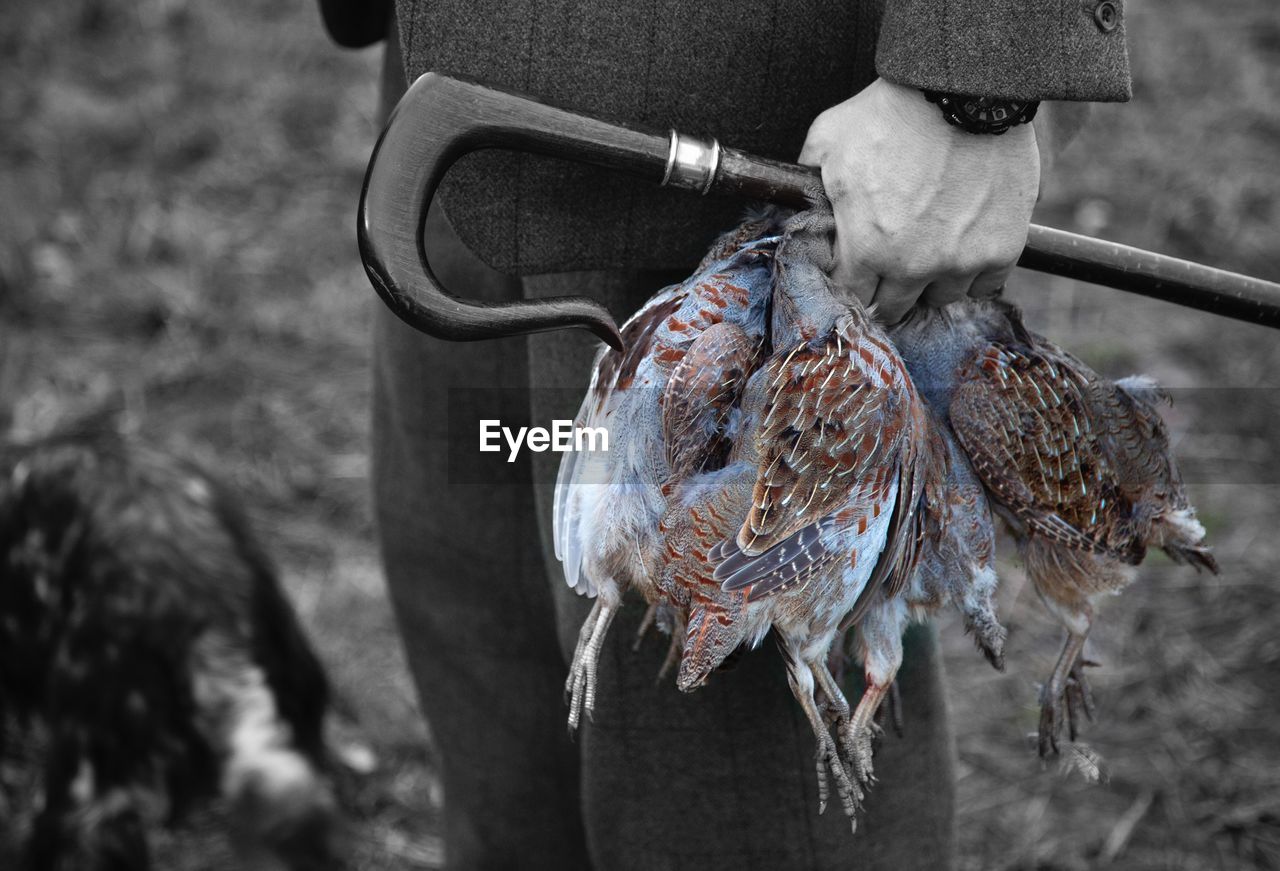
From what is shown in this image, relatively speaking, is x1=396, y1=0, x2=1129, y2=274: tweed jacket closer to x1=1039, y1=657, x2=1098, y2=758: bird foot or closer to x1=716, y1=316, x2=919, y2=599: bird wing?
x1=716, y1=316, x2=919, y2=599: bird wing

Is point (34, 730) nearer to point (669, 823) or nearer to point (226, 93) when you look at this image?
point (669, 823)

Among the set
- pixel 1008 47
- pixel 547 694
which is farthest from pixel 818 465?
pixel 547 694

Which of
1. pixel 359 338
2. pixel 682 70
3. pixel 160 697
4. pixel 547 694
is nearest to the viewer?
pixel 682 70

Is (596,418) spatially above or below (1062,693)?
above

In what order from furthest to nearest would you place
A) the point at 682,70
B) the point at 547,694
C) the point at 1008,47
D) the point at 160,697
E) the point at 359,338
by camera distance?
the point at 359,338, the point at 160,697, the point at 547,694, the point at 682,70, the point at 1008,47

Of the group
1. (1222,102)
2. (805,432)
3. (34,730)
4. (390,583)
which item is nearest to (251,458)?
(34,730)

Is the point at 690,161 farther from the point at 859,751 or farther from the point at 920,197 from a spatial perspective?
the point at 859,751

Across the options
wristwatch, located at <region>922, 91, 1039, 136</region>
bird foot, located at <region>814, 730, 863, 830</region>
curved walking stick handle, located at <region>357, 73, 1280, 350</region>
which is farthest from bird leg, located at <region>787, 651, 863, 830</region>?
wristwatch, located at <region>922, 91, 1039, 136</region>
